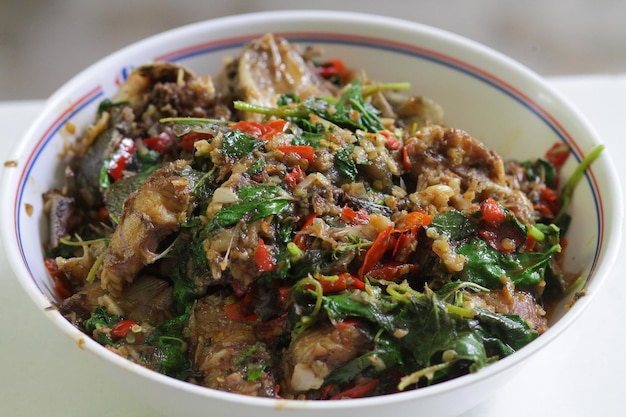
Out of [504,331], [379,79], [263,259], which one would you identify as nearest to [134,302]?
[263,259]

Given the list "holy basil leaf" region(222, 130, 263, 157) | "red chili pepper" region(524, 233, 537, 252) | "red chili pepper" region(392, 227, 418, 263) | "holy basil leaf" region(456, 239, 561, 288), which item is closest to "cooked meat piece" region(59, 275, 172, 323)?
"holy basil leaf" region(222, 130, 263, 157)

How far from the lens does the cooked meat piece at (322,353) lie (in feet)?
7.95

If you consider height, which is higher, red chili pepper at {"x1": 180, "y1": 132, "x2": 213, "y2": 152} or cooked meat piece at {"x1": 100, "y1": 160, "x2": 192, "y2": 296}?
red chili pepper at {"x1": 180, "y1": 132, "x2": 213, "y2": 152}

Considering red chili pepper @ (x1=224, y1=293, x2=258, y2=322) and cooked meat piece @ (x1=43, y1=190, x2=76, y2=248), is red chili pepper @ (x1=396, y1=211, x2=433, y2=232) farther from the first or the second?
cooked meat piece @ (x1=43, y1=190, x2=76, y2=248)

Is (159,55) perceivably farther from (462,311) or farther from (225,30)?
(462,311)

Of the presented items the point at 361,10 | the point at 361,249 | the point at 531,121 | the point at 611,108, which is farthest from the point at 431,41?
the point at 361,10

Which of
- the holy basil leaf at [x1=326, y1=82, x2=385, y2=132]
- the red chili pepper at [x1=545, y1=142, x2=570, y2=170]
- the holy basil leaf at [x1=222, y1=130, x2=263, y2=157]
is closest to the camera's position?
the holy basil leaf at [x1=222, y1=130, x2=263, y2=157]

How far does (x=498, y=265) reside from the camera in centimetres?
278

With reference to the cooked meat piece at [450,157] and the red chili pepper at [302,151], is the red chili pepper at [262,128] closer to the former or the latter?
the red chili pepper at [302,151]

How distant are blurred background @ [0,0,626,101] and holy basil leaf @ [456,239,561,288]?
171 inches

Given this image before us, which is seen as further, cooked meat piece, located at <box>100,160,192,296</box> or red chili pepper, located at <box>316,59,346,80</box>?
red chili pepper, located at <box>316,59,346,80</box>

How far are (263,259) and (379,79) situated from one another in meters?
2.08

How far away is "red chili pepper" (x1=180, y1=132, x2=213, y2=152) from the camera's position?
309cm

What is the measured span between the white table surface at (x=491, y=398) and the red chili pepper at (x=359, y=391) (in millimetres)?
721
